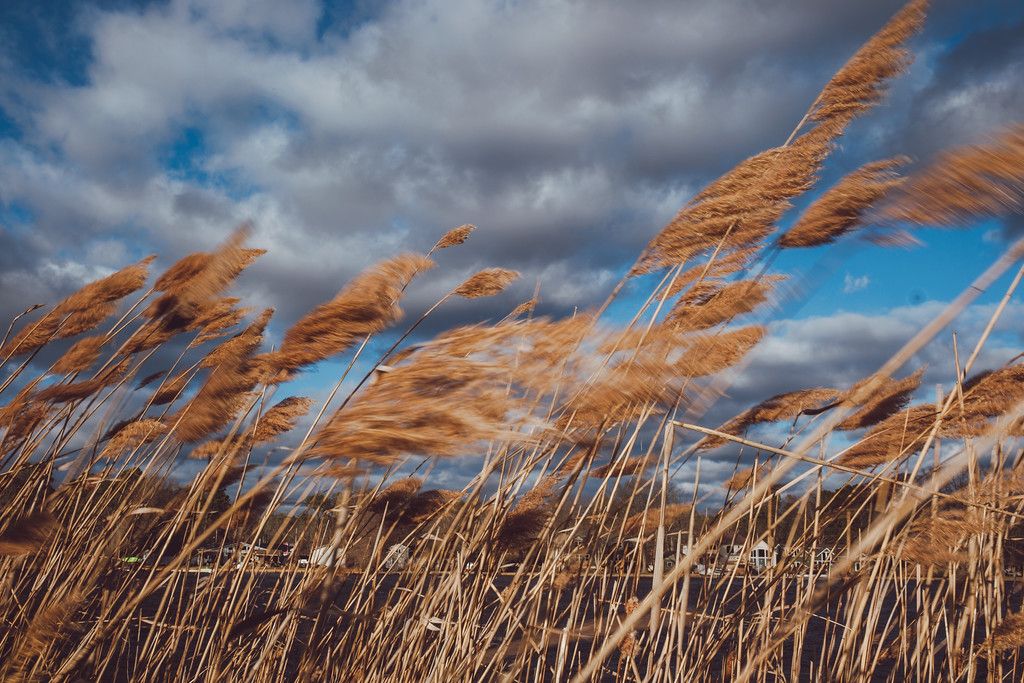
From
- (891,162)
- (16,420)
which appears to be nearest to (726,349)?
(891,162)

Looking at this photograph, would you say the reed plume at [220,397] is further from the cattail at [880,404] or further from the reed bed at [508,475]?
the cattail at [880,404]

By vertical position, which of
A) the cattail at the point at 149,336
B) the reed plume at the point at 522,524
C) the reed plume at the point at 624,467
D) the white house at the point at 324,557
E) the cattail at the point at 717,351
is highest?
the cattail at the point at 717,351

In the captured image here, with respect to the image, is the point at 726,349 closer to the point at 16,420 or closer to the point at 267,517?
the point at 267,517

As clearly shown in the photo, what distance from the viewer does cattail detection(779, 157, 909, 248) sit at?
192 centimetres

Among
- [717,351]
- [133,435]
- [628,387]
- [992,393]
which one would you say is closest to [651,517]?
[717,351]

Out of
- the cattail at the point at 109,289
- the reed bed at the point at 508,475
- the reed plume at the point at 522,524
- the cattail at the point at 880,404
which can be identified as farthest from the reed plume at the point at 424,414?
the cattail at the point at 109,289

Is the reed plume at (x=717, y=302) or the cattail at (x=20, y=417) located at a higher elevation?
the reed plume at (x=717, y=302)

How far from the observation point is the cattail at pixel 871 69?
7.29 feet

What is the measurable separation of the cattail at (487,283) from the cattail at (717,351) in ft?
2.88

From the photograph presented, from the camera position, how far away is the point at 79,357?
2920mm

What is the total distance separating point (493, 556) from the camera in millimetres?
2477

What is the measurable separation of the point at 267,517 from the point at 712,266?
156 cm

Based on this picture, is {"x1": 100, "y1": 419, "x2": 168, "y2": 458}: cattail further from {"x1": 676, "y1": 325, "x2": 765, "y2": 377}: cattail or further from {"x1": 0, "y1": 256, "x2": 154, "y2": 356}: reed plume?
{"x1": 676, "y1": 325, "x2": 765, "y2": 377}: cattail

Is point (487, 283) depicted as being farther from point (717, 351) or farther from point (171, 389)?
point (171, 389)
